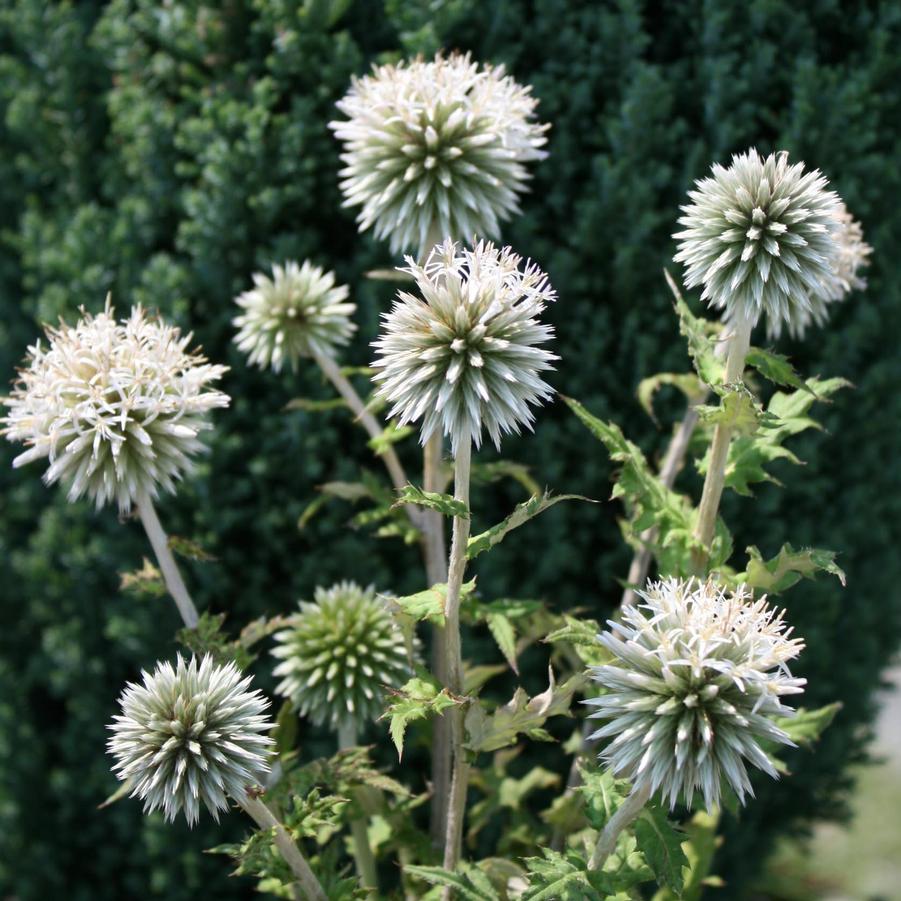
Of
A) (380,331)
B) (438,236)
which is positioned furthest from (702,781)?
(380,331)

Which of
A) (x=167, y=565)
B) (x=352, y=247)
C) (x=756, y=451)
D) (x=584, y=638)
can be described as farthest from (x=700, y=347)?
(x=352, y=247)

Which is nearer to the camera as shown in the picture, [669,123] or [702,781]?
[702,781]

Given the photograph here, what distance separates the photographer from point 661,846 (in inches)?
66.7

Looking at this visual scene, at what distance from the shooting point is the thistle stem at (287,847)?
175 cm

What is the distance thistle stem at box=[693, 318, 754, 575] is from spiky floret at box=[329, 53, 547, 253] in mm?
644

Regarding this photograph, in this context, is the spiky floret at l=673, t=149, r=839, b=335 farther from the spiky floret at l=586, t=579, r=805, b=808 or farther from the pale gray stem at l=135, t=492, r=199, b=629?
the pale gray stem at l=135, t=492, r=199, b=629

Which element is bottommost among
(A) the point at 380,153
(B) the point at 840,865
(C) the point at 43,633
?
(B) the point at 840,865

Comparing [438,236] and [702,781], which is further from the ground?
[438,236]

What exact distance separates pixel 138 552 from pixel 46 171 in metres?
1.28

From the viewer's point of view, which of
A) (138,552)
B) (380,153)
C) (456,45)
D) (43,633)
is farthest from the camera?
(43,633)

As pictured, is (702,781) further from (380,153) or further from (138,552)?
(138,552)

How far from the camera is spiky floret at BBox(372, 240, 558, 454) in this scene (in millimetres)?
1689

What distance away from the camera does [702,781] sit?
1.60 m

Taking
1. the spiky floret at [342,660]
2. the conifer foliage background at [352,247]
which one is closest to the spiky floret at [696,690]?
the spiky floret at [342,660]
